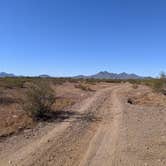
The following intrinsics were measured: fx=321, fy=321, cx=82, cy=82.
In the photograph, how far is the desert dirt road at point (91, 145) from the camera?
9688 millimetres

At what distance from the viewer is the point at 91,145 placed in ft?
38.2

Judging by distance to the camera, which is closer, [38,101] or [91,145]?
[91,145]

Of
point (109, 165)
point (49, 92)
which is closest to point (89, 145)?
A: point (109, 165)

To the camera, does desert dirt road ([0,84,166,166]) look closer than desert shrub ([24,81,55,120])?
Yes

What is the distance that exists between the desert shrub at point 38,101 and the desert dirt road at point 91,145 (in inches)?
106

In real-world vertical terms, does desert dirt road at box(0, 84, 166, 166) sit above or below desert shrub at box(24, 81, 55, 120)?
below

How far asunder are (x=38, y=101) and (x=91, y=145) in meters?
8.67

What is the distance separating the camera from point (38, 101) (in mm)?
19672

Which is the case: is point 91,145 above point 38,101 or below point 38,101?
below

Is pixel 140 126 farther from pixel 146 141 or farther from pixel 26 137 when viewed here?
pixel 26 137

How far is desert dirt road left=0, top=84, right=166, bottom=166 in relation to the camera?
969cm

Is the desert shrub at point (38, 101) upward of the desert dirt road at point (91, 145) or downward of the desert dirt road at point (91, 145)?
upward

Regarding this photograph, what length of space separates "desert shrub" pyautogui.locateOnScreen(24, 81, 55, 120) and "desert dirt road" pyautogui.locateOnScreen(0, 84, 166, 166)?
269cm

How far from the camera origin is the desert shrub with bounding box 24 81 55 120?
18.8 meters
